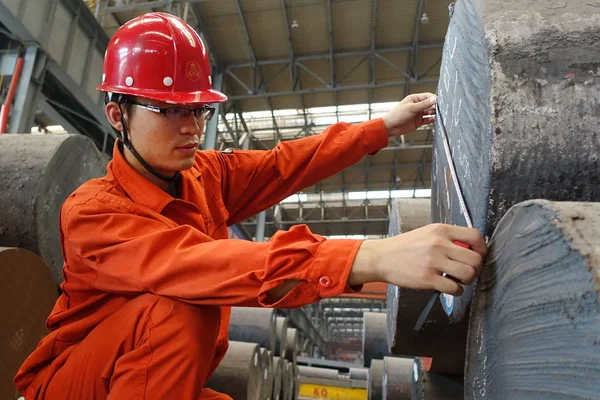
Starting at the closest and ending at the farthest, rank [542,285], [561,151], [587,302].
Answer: [587,302], [542,285], [561,151]

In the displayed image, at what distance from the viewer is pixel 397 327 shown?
1783mm

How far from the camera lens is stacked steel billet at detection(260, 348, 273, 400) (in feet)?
14.9

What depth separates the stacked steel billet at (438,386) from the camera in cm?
199

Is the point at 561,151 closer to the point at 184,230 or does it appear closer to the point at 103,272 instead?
the point at 184,230

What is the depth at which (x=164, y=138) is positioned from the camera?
151cm

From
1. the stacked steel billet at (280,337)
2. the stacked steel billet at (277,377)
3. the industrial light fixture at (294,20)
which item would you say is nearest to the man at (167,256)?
the stacked steel billet at (277,377)

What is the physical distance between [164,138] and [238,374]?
2648mm

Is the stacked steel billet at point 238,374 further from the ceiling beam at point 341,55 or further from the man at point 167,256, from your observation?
the ceiling beam at point 341,55

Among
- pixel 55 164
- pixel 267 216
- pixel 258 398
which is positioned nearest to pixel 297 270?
pixel 55 164

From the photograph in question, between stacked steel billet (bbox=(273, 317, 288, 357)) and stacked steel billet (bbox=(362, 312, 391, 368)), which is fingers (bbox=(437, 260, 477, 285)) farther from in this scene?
stacked steel billet (bbox=(273, 317, 288, 357))

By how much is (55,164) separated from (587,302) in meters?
2.06

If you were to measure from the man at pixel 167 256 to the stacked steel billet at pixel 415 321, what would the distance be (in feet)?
1.08

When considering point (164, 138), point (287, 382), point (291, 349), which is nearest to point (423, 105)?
point (164, 138)

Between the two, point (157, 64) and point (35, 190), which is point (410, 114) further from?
point (35, 190)
